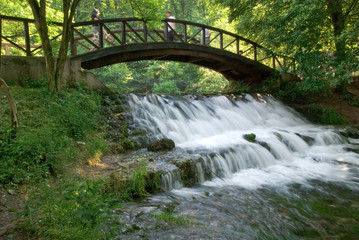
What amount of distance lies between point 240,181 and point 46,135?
4.58 meters

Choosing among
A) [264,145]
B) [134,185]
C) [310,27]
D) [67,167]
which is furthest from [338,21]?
[67,167]

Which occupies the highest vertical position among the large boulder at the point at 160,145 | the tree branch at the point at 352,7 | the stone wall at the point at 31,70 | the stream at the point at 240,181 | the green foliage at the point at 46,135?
the tree branch at the point at 352,7

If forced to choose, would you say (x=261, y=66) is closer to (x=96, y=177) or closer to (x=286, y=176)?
(x=286, y=176)

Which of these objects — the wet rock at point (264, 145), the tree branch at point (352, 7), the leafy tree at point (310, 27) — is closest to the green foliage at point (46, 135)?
the wet rock at point (264, 145)

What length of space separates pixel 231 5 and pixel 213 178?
44.0ft

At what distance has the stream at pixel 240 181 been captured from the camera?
4098mm

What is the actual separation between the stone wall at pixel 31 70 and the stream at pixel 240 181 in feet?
6.92

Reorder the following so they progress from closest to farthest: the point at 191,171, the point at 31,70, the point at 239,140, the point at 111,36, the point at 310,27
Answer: the point at 191,171 → the point at 31,70 → the point at 239,140 → the point at 111,36 → the point at 310,27

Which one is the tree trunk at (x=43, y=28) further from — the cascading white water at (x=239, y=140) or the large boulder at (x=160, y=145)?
the large boulder at (x=160, y=145)

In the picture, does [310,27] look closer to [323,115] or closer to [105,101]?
[323,115]

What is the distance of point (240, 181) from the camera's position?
21.6ft

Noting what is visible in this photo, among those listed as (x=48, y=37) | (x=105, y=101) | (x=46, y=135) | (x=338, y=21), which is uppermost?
(x=338, y=21)

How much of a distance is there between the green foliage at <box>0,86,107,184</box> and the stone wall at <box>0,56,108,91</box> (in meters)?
0.82

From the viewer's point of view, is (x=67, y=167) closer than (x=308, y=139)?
Yes
